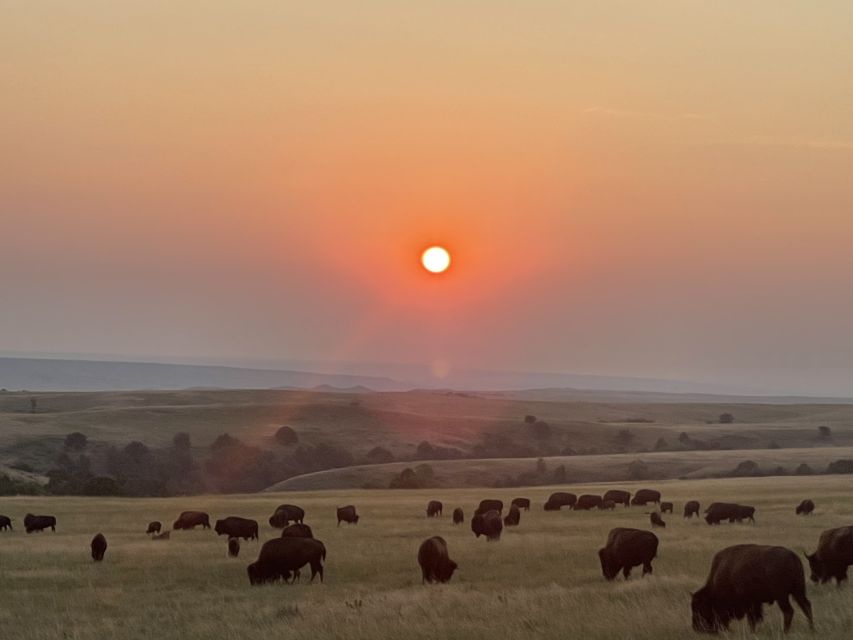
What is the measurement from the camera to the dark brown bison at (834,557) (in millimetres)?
19281

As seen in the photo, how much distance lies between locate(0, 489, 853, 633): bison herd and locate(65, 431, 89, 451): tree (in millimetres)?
57794

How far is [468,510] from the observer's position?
157ft

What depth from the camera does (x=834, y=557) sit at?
19.4 meters

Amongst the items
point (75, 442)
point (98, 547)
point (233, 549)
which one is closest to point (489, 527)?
point (233, 549)

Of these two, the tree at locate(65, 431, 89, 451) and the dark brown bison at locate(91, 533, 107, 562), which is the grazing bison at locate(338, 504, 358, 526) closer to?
the dark brown bison at locate(91, 533, 107, 562)

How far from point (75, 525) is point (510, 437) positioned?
88.8m

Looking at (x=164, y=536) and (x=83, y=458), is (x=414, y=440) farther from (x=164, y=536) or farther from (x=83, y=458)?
(x=164, y=536)

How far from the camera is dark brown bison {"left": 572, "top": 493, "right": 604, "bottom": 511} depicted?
4819 cm

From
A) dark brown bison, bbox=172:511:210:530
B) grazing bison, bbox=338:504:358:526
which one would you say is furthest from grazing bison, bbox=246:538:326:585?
dark brown bison, bbox=172:511:210:530

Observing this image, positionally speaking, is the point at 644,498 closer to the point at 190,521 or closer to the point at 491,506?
the point at 491,506

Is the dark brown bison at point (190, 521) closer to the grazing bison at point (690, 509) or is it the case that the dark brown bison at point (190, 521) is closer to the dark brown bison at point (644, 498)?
the grazing bison at point (690, 509)

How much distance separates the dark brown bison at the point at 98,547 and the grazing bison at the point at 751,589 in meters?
18.7

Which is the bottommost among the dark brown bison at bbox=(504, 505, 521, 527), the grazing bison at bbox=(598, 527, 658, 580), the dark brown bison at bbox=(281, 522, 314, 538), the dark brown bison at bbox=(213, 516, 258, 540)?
the dark brown bison at bbox=(504, 505, 521, 527)

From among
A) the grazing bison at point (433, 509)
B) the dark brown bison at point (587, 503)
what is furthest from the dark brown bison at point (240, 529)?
the dark brown bison at point (587, 503)
